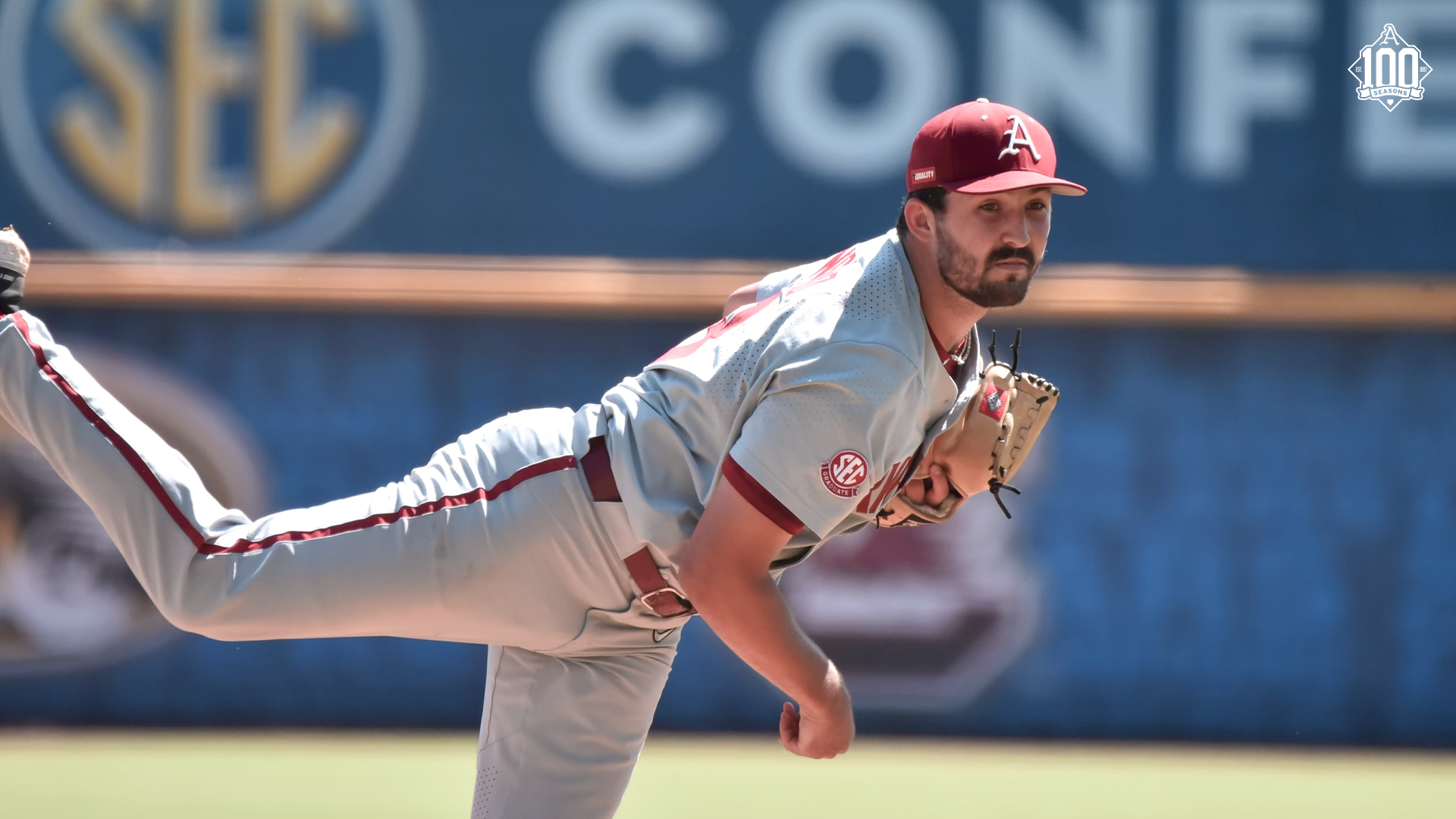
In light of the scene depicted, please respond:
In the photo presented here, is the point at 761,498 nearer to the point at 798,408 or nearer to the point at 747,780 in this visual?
the point at 798,408

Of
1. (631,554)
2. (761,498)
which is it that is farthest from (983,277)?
(631,554)

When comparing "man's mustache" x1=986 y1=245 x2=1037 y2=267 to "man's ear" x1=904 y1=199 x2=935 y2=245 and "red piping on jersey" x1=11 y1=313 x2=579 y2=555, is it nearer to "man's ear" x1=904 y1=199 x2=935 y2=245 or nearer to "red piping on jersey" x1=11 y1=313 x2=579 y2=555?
"man's ear" x1=904 y1=199 x2=935 y2=245

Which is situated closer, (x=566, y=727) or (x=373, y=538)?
(x=373, y=538)

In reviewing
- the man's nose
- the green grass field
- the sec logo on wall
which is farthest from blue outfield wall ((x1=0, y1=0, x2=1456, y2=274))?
the man's nose

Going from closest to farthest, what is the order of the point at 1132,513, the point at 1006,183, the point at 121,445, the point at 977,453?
the point at 1006,183 → the point at 121,445 → the point at 977,453 → the point at 1132,513

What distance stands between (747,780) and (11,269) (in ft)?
12.9

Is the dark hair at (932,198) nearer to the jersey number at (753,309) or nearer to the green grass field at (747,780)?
the jersey number at (753,309)

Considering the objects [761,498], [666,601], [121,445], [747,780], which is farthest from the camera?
[747,780]

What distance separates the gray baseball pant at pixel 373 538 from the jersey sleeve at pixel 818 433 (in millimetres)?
429

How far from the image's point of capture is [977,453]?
3777 millimetres

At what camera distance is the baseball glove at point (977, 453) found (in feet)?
12.4

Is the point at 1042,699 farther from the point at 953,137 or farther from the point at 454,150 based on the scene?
the point at 953,137

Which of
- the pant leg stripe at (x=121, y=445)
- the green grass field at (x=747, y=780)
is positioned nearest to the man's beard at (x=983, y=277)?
the pant leg stripe at (x=121, y=445)

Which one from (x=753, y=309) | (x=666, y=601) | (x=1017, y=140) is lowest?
(x=666, y=601)
